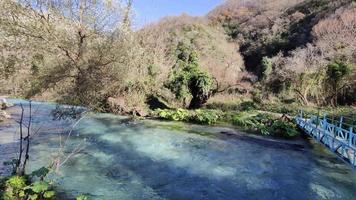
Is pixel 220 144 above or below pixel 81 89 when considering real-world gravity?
below

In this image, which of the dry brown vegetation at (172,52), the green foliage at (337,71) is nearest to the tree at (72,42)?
the dry brown vegetation at (172,52)

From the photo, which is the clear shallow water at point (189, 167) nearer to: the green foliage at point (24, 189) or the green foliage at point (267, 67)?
the green foliage at point (24, 189)

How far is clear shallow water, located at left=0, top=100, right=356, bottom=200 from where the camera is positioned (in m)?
9.62

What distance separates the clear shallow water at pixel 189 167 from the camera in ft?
31.6

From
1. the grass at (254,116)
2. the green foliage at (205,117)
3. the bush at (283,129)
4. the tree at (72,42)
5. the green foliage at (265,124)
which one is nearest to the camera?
the tree at (72,42)

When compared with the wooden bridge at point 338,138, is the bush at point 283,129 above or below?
below

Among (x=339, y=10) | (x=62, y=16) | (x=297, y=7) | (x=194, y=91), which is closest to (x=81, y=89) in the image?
(x=62, y=16)

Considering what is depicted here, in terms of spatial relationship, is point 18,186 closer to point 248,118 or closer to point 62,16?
point 62,16

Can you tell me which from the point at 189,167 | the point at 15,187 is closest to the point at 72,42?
the point at 15,187

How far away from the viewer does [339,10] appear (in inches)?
1612

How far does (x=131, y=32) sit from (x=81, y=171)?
5.16 m

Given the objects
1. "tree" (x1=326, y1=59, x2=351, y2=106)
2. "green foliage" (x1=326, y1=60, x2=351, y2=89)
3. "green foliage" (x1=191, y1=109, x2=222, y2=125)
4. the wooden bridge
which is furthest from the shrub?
"green foliage" (x1=326, y1=60, x2=351, y2=89)

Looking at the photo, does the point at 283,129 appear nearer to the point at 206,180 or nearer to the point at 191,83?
the point at 206,180

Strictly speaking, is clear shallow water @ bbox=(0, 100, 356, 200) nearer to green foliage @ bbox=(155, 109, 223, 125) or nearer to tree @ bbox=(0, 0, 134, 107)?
tree @ bbox=(0, 0, 134, 107)
